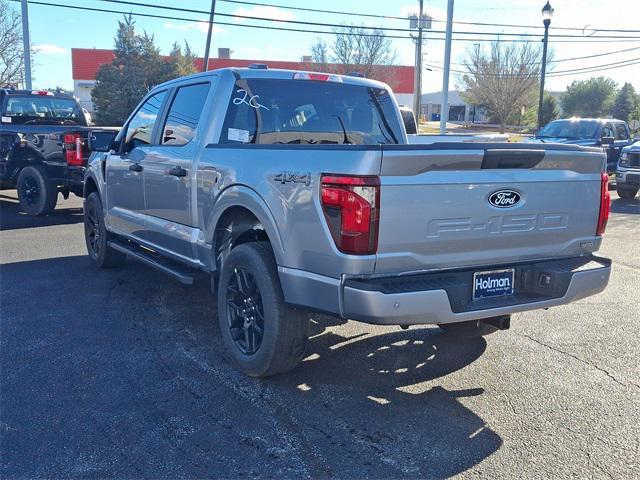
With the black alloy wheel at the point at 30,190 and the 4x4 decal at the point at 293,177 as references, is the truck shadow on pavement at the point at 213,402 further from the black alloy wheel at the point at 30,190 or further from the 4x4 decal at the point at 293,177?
the black alloy wheel at the point at 30,190

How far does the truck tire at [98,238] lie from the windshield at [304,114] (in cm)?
293

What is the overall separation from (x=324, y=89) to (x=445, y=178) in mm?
2068

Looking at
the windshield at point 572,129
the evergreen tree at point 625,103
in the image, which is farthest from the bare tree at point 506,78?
the windshield at point 572,129

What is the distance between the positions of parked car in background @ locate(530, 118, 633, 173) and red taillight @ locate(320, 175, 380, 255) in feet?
44.6

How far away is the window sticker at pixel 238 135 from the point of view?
4891mm

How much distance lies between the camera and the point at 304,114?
5.12m

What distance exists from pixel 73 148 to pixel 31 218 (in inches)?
77.7

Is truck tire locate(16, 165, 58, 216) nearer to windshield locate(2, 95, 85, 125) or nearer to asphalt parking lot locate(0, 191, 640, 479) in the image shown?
windshield locate(2, 95, 85, 125)

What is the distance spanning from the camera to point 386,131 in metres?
5.67

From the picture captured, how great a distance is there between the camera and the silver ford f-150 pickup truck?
347 cm

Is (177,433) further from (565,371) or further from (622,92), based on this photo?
(622,92)

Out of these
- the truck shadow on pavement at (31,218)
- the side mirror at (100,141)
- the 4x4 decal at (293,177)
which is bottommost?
the truck shadow on pavement at (31,218)

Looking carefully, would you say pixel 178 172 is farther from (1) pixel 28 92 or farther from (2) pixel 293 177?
(1) pixel 28 92

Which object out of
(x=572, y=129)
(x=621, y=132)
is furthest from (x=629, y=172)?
(x=621, y=132)
